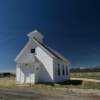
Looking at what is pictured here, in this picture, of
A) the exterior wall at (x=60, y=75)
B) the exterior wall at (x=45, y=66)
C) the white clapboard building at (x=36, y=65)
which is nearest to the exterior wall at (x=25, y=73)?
the white clapboard building at (x=36, y=65)

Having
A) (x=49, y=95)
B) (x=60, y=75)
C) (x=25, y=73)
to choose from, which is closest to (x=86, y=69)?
(x=60, y=75)

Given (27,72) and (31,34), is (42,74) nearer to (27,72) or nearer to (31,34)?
(27,72)

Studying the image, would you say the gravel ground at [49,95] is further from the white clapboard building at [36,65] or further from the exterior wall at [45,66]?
the exterior wall at [45,66]

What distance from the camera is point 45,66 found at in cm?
2858

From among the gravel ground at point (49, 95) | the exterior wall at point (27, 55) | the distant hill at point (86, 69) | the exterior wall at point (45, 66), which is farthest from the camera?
the distant hill at point (86, 69)

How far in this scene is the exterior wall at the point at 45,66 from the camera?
92.6 feet

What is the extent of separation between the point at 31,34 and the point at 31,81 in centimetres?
731

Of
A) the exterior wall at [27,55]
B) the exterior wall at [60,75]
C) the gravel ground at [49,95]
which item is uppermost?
the exterior wall at [27,55]

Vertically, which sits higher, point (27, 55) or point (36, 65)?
point (27, 55)

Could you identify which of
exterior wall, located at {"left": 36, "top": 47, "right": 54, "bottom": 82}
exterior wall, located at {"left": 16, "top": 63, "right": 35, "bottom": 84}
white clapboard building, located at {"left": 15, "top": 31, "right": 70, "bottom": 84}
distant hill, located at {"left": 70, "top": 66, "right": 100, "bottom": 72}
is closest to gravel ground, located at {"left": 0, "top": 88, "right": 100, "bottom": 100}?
exterior wall, located at {"left": 16, "top": 63, "right": 35, "bottom": 84}

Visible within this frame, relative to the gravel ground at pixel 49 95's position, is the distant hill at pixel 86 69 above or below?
above

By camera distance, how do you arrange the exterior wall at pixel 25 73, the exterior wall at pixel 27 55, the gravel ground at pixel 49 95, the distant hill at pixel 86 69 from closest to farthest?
the gravel ground at pixel 49 95
the exterior wall at pixel 25 73
the exterior wall at pixel 27 55
the distant hill at pixel 86 69

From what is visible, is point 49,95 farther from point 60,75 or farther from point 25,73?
point 60,75

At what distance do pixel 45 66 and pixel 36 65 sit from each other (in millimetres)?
1223
